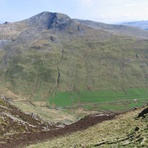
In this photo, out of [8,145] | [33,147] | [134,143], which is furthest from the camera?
[8,145]

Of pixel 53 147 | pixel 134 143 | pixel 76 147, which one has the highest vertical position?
pixel 134 143

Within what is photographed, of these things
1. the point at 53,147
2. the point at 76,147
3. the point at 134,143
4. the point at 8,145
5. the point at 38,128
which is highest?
the point at 134,143

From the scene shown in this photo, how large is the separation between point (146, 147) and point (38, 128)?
54.2 m

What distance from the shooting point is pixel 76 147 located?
108 ft

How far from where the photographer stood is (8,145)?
49.6m

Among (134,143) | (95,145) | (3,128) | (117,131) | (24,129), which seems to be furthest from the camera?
(24,129)

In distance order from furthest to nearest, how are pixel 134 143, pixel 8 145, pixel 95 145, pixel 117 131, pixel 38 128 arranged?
pixel 38 128, pixel 8 145, pixel 117 131, pixel 95 145, pixel 134 143

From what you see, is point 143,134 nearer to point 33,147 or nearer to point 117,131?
point 117,131

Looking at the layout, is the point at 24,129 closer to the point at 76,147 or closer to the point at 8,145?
the point at 8,145

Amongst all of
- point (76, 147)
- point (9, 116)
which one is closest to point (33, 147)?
point (76, 147)

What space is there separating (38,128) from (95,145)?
46313mm

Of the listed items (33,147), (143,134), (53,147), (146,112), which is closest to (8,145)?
(33,147)

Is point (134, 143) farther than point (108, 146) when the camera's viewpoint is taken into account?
No

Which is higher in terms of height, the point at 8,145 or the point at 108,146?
the point at 108,146
